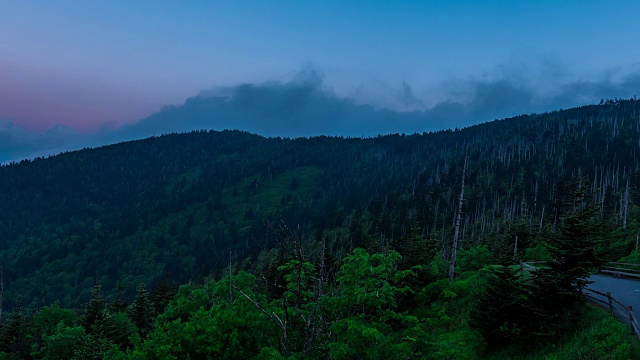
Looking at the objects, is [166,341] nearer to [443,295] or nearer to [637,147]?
[443,295]

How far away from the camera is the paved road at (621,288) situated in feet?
61.3

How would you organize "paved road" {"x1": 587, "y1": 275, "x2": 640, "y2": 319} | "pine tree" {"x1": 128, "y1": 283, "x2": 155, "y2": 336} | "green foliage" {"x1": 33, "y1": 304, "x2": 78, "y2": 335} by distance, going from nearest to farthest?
"paved road" {"x1": 587, "y1": 275, "x2": 640, "y2": 319} → "pine tree" {"x1": 128, "y1": 283, "x2": 155, "y2": 336} → "green foliage" {"x1": 33, "y1": 304, "x2": 78, "y2": 335}

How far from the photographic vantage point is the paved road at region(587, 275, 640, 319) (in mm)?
18672

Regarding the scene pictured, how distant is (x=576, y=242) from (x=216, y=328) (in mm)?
14989

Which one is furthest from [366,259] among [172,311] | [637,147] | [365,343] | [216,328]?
[637,147]

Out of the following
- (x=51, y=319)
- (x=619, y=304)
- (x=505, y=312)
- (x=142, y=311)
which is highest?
(x=619, y=304)

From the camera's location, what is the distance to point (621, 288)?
877 inches

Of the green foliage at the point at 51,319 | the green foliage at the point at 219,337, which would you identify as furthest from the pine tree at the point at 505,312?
the green foliage at the point at 51,319

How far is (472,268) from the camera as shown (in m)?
36.6

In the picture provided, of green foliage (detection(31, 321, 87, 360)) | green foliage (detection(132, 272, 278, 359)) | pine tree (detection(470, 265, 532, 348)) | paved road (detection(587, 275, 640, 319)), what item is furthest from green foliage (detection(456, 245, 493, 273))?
green foliage (detection(31, 321, 87, 360))

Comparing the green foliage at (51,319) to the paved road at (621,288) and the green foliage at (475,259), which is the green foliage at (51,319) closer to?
the green foliage at (475,259)

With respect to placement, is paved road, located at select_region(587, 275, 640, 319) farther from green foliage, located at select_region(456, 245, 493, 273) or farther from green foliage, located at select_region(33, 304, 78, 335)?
green foliage, located at select_region(33, 304, 78, 335)

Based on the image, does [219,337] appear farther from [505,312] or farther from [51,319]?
[51,319]

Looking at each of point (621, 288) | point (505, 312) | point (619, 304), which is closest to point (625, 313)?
point (619, 304)
